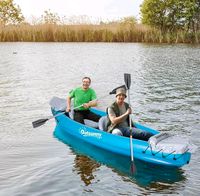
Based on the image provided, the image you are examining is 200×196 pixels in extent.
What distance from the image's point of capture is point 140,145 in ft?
29.6

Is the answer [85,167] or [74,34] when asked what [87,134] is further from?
[74,34]

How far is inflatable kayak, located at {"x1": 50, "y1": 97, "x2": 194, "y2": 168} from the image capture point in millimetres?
8547

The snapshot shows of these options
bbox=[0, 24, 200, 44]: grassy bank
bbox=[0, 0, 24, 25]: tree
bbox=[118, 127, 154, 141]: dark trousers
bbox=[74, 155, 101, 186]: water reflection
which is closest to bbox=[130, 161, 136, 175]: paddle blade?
bbox=[74, 155, 101, 186]: water reflection

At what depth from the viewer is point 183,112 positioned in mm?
13867

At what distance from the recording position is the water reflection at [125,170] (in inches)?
320

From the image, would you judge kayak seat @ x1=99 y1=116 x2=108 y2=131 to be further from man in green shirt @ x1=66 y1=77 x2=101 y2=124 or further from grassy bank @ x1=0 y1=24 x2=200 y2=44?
grassy bank @ x1=0 y1=24 x2=200 y2=44

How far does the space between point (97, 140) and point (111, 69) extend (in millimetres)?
14538

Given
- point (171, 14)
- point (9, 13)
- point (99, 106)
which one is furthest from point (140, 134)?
point (9, 13)

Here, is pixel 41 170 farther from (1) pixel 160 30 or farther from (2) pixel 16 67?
(1) pixel 160 30

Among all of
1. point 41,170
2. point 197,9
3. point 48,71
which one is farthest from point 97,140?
point 197,9

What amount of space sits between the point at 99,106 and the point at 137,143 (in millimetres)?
6098

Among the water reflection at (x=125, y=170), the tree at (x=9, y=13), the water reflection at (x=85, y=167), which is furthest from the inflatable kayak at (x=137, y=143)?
the tree at (x=9, y=13)

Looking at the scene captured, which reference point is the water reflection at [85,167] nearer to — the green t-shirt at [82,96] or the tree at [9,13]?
the green t-shirt at [82,96]

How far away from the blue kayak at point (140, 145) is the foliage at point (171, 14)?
37.3 m
